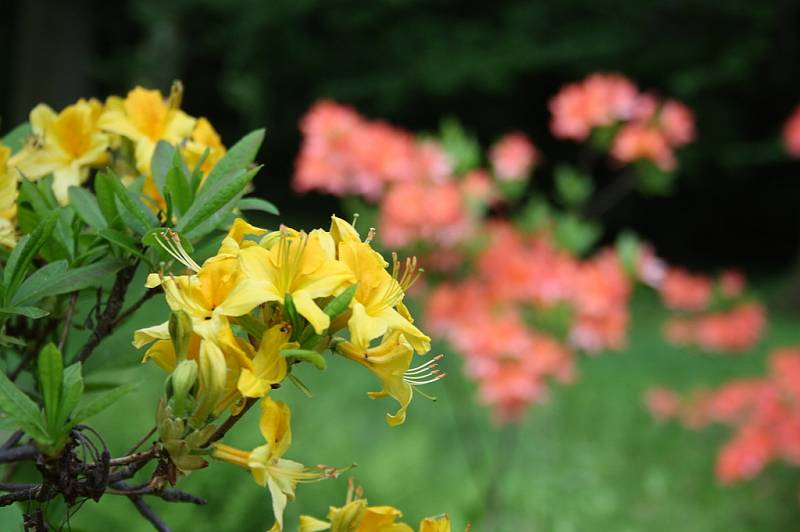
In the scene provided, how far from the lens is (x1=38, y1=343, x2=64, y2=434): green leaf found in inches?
18.1

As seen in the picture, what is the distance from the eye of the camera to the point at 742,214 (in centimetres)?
1027

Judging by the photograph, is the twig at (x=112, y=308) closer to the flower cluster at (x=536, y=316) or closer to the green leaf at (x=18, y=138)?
the green leaf at (x=18, y=138)

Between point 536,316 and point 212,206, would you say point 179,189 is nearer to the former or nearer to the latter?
point 212,206

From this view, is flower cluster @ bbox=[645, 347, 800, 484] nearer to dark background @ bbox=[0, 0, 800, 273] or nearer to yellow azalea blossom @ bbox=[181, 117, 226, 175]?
yellow azalea blossom @ bbox=[181, 117, 226, 175]

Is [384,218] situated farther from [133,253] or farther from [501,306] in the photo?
[133,253]

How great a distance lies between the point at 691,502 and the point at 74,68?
16.8 ft

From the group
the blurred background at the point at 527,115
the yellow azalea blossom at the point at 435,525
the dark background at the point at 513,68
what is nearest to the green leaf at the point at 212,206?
the yellow azalea blossom at the point at 435,525

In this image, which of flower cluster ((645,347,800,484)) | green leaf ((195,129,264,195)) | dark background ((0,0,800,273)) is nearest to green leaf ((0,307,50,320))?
green leaf ((195,129,264,195))

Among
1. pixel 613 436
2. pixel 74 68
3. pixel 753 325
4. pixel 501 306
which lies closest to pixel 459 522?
pixel 501 306

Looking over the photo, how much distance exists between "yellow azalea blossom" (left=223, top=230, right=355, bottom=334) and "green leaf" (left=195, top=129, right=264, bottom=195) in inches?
4.8

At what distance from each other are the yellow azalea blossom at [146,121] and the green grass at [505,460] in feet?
0.53

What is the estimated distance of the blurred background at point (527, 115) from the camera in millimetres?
3279

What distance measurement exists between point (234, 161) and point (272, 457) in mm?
211

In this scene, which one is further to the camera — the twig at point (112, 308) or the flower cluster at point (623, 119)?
the flower cluster at point (623, 119)
